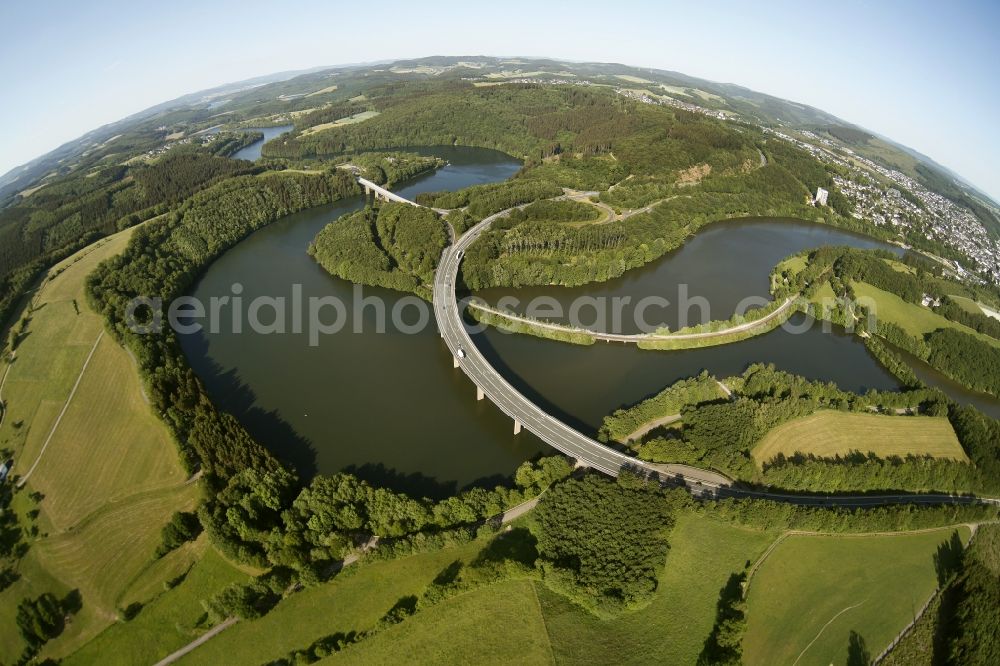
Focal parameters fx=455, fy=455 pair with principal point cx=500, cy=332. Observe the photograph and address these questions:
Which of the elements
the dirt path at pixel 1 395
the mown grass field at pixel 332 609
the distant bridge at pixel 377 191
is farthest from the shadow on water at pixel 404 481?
the distant bridge at pixel 377 191

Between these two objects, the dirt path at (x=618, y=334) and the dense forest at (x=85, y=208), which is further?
the dense forest at (x=85, y=208)

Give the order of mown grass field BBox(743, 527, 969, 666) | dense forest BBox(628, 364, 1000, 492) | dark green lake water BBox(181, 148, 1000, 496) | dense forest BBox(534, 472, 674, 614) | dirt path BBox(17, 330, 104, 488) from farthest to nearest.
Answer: dark green lake water BBox(181, 148, 1000, 496) < dirt path BBox(17, 330, 104, 488) < dense forest BBox(628, 364, 1000, 492) < dense forest BBox(534, 472, 674, 614) < mown grass field BBox(743, 527, 969, 666)

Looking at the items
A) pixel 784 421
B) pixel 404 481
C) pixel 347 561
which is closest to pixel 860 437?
pixel 784 421

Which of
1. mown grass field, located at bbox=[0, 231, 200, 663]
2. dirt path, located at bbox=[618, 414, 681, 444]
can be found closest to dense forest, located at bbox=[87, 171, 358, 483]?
mown grass field, located at bbox=[0, 231, 200, 663]

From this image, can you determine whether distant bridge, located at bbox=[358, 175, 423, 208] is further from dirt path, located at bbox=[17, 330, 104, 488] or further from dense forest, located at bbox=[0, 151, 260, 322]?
dirt path, located at bbox=[17, 330, 104, 488]

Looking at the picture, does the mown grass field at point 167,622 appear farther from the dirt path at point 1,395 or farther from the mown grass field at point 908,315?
the mown grass field at point 908,315

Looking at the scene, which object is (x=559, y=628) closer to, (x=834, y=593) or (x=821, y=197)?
(x=834, y=593)
